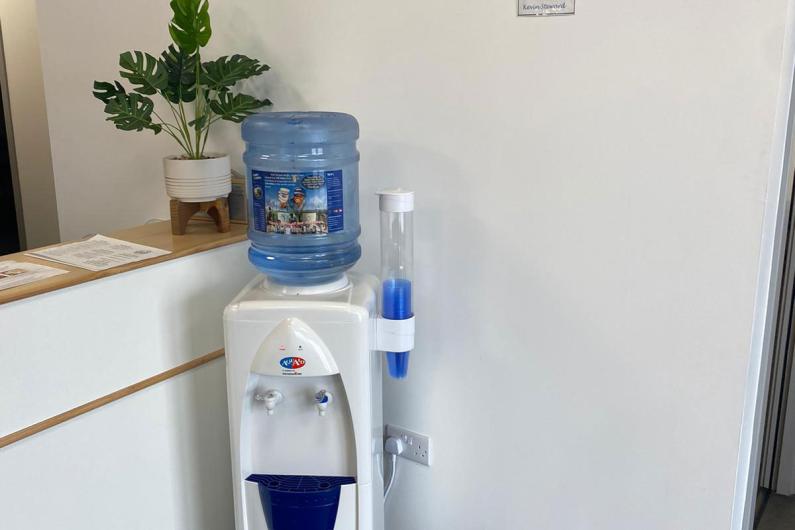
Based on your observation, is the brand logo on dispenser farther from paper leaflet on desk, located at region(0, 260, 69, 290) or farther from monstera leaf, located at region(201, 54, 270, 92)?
monstera leaf, located at region(201, 54, 270, 92)

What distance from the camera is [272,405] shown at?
1699 millimetres

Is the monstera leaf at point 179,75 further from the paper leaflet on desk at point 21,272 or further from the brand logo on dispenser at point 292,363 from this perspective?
the brand logo on dispenser at point 292,363

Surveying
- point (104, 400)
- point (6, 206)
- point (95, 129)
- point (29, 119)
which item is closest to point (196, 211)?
point (104, 400)

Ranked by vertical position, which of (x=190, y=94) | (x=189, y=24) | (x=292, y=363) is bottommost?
(x=292, y=363)

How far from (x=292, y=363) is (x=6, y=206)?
9.98 ft

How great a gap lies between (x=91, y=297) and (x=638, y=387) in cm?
129

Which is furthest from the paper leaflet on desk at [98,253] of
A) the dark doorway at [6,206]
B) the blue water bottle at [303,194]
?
the dark doorway at [6,206]

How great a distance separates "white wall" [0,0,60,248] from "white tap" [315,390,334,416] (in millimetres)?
2697

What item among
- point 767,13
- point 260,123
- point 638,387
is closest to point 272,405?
point 260,123

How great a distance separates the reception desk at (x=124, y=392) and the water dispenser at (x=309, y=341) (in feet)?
0.80

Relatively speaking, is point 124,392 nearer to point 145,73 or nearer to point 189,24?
point 145,73

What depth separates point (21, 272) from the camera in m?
1.69

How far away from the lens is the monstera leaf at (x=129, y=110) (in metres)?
1.92

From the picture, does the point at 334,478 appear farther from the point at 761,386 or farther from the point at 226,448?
the point at 761,386
